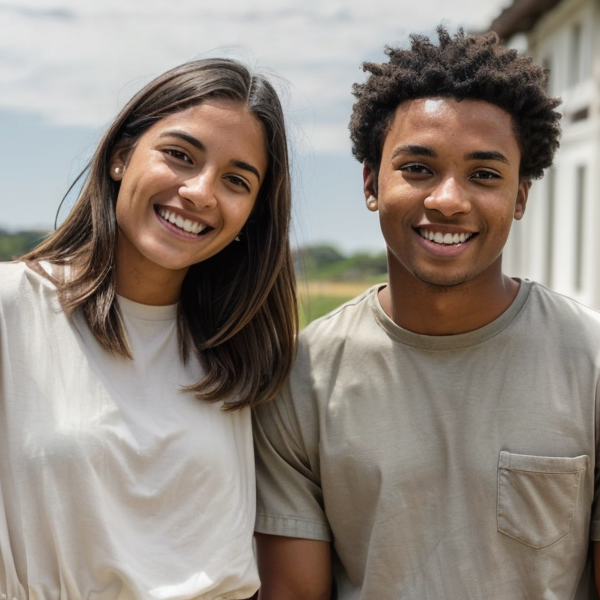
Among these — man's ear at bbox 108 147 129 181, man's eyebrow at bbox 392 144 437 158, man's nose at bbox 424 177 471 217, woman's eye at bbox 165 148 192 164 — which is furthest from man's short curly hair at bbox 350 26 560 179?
man's ear at bbox 108 147 129 181

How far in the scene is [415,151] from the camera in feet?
8.72

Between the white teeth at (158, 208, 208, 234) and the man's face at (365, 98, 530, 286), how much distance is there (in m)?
0.50

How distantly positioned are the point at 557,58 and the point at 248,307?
11701 millimetres

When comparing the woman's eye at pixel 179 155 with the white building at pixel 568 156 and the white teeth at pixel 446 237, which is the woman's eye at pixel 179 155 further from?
the white building at pixel 568 156

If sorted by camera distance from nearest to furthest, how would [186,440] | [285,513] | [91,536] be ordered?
1. [91,536]
2. [186,440]
3. [285,513]

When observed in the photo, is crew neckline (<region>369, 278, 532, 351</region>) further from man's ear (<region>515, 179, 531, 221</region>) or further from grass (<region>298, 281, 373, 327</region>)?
grass (<region>298, 281, 373, 327</region>)

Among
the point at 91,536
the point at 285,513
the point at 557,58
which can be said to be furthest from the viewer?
the point at 557,58

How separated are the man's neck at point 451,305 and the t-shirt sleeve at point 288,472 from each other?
39 centimetres

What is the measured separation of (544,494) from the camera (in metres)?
2.64

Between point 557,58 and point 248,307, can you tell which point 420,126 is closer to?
point 248,307

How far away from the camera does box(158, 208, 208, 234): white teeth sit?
267 centimetres

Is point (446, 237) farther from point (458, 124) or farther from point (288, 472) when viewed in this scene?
point (288, 472)

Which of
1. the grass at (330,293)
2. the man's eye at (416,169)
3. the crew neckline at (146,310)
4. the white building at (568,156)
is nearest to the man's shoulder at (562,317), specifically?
the man's eye at (416,169)

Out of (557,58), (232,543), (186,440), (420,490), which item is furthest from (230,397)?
(557,58)
